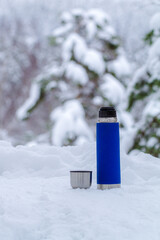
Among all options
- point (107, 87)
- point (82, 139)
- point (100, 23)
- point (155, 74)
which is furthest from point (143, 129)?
point (100, 23)

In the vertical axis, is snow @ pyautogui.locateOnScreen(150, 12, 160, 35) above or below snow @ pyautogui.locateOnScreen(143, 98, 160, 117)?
above

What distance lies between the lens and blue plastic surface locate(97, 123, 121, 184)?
1730mm

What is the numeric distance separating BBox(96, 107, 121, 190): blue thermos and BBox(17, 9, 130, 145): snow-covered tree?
778cm

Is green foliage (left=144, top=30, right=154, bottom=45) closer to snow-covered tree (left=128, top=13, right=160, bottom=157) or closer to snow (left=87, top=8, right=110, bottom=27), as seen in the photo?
snow-covered tree (left=128, top=13, right=160, bottom=157)

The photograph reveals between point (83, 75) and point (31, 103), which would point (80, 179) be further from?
point (31, 103)

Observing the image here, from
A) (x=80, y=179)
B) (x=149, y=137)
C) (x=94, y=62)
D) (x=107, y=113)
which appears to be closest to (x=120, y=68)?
(x=94, y=62)

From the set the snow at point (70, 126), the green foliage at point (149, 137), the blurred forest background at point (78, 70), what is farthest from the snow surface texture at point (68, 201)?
the snow at point (70, 126)

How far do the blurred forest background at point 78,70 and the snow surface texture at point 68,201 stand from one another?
274 centimetres

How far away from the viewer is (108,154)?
173 cm

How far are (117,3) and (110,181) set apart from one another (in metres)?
20.3

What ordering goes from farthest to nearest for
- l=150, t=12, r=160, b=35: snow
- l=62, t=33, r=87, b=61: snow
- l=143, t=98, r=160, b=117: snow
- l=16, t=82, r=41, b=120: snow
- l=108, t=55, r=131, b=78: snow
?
1. l=108, t=55, r=131, b=78: snow
2. l=16, t=82, r=41, b=120: snow
3. l=62, t=33, r=87, b=61: snow
4. l=143, t=98, r=160, b=117: snow
5. l=150, t=12, r=160, b=35: snow

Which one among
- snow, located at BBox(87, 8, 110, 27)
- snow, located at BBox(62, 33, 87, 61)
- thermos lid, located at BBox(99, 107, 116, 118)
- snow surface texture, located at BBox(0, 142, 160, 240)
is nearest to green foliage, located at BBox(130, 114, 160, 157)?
snow surface texture, located at BBox(0, 142, 160, 240)

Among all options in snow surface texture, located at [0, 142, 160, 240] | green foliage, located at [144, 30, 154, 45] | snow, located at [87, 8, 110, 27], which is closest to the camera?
snow surface texture, located at [0, 142, 160, 240]

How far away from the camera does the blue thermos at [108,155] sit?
1730 millimetres
